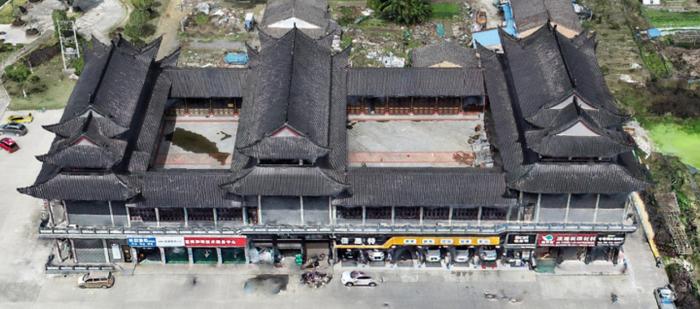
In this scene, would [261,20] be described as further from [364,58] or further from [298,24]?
[364,58]

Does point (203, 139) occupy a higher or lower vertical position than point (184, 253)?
higher

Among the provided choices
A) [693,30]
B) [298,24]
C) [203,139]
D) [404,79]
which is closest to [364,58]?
[298,24]

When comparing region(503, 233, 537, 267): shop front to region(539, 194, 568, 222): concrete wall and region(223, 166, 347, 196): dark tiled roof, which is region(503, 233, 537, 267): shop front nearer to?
region(539, 194, 568, 222): concrete wall

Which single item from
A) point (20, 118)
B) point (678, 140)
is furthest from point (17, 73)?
point (678, 140)

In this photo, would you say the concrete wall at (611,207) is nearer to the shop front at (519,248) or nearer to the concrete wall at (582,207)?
the concrete wall at (582,207)

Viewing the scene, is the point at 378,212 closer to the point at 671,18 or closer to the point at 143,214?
the point at 143,214
